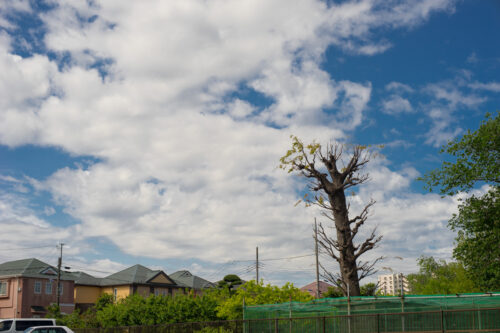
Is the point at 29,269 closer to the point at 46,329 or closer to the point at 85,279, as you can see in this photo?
the point at 85,279

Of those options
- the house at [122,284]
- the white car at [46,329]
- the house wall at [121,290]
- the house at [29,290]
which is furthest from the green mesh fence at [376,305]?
the house wall at [121,290]

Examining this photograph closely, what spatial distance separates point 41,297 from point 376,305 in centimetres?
5430

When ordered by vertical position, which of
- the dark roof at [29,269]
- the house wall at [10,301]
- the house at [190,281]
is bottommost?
the house wall at [10,301]

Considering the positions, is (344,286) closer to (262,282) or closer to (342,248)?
(342,248)

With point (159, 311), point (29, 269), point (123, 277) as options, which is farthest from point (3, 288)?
point (159, 311)

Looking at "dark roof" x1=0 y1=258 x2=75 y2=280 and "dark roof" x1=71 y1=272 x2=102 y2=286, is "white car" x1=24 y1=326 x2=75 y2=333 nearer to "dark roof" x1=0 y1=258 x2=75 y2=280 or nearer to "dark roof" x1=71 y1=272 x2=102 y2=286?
"dark roof" x1=0 y1=258 x2=75 y2=280

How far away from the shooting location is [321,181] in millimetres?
24297

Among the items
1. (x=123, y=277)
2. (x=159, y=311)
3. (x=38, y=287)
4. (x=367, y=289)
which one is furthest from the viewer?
(x=123, y=277)

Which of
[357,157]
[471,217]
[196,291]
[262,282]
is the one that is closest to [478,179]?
[471,217]

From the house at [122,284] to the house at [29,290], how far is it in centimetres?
358

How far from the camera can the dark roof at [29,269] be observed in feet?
214

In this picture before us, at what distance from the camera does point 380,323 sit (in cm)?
2192

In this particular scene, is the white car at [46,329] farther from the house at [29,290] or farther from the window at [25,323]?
the house at [29,290]

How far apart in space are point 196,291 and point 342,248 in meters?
59.0
